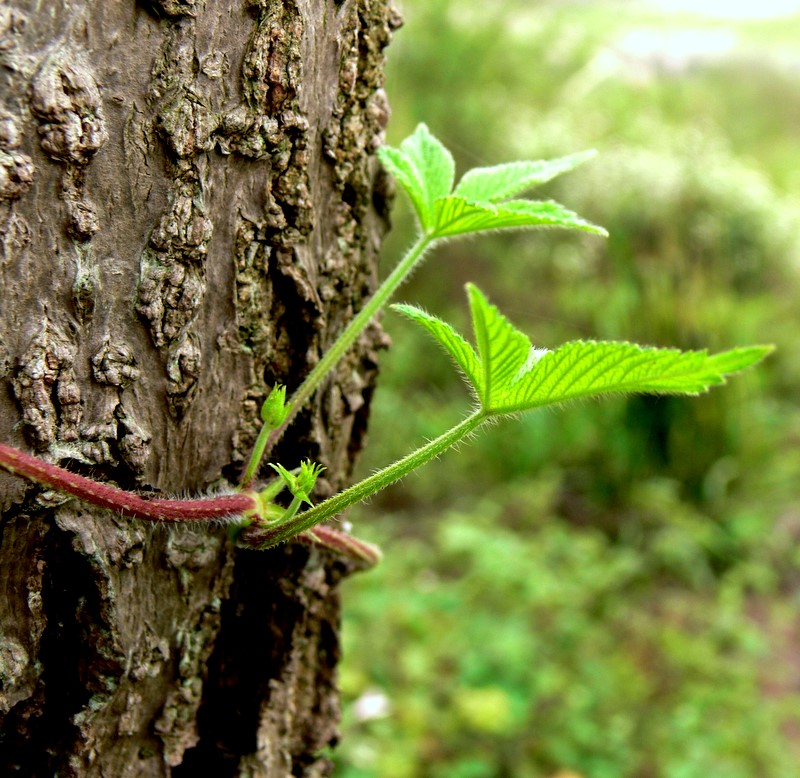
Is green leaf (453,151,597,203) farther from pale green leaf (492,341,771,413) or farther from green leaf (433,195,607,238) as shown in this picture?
pale green leaf (492,341,771,413)

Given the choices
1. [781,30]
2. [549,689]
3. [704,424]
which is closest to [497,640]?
[549,689]

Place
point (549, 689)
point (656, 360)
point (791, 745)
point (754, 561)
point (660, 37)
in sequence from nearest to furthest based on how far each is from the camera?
1. point (656, 360)
2. point (549, 689)
3. point (791, 745)
4. point (754, 561)
5. point (660, 37)

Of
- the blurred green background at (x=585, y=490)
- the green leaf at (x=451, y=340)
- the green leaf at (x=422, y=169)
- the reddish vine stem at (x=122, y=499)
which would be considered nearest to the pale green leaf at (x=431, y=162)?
the green leaf at (x=422, y=169)

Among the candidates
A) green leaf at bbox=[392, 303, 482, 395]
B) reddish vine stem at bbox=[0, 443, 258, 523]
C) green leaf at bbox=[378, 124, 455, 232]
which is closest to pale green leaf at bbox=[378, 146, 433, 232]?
green leaf at bbox=[378, 124, 455, 232]

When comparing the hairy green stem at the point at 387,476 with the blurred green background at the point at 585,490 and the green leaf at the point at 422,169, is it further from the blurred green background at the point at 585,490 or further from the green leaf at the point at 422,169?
the blurred green background at the point at 585,490

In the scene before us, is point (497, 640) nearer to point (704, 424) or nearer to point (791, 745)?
point (791, 745)

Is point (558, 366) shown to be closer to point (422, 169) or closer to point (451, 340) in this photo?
point (451, 340)
